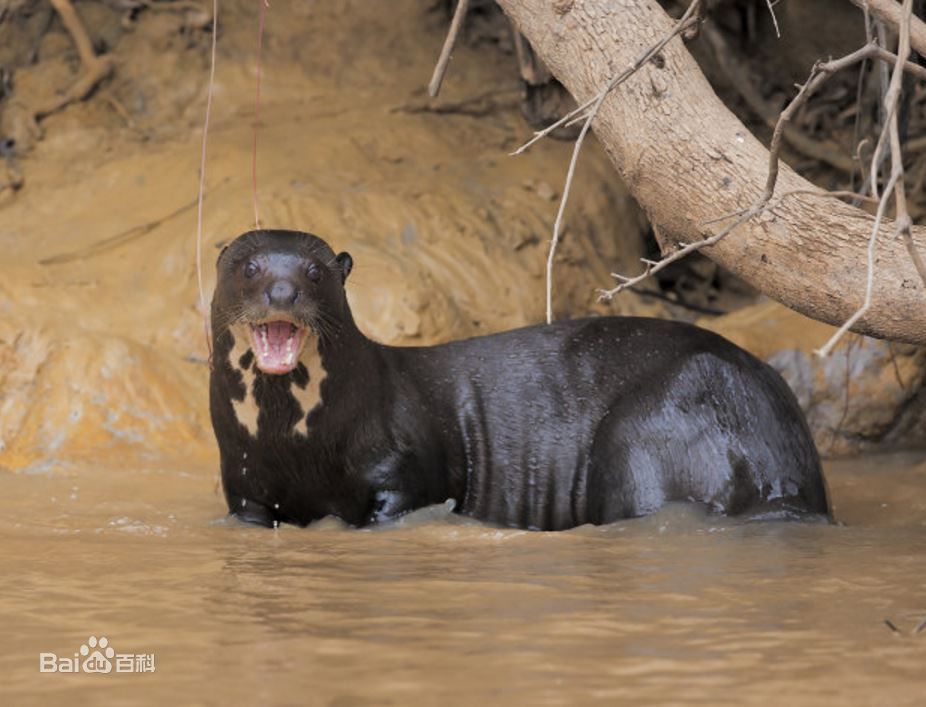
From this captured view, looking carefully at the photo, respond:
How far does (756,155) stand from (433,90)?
78 cm

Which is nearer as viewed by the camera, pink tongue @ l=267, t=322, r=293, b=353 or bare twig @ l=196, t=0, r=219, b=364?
bare twig @ l=196, t=0, r=219, b=364

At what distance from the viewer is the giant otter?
462cm

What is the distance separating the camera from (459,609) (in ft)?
10.5

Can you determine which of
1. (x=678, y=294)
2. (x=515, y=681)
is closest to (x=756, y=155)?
(x=515, y=681)

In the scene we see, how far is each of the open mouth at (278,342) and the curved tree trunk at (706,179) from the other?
1.05 metres

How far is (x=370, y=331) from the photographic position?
5895 mm

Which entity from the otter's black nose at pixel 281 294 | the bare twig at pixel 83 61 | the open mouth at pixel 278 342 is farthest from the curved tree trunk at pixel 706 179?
the bare twig at pixel 83 61

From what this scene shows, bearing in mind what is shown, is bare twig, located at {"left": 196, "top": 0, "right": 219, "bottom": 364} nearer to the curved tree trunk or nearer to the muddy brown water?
the muddy brown water

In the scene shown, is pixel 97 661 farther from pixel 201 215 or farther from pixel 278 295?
pixel 201 215

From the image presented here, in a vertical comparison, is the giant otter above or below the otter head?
below

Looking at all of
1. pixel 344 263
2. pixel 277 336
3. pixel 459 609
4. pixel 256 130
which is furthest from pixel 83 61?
pixel 459 609

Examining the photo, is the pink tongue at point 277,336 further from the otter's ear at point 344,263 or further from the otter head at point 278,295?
the otter's ear at point 344,263

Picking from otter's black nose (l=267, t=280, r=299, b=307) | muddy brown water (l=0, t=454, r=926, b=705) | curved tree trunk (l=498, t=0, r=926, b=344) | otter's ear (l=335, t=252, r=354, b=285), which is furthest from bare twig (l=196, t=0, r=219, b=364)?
curved tree trunk (l=498, t=0, r=926, b=344)

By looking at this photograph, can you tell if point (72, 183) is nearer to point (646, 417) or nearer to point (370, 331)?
point (370, 331)
